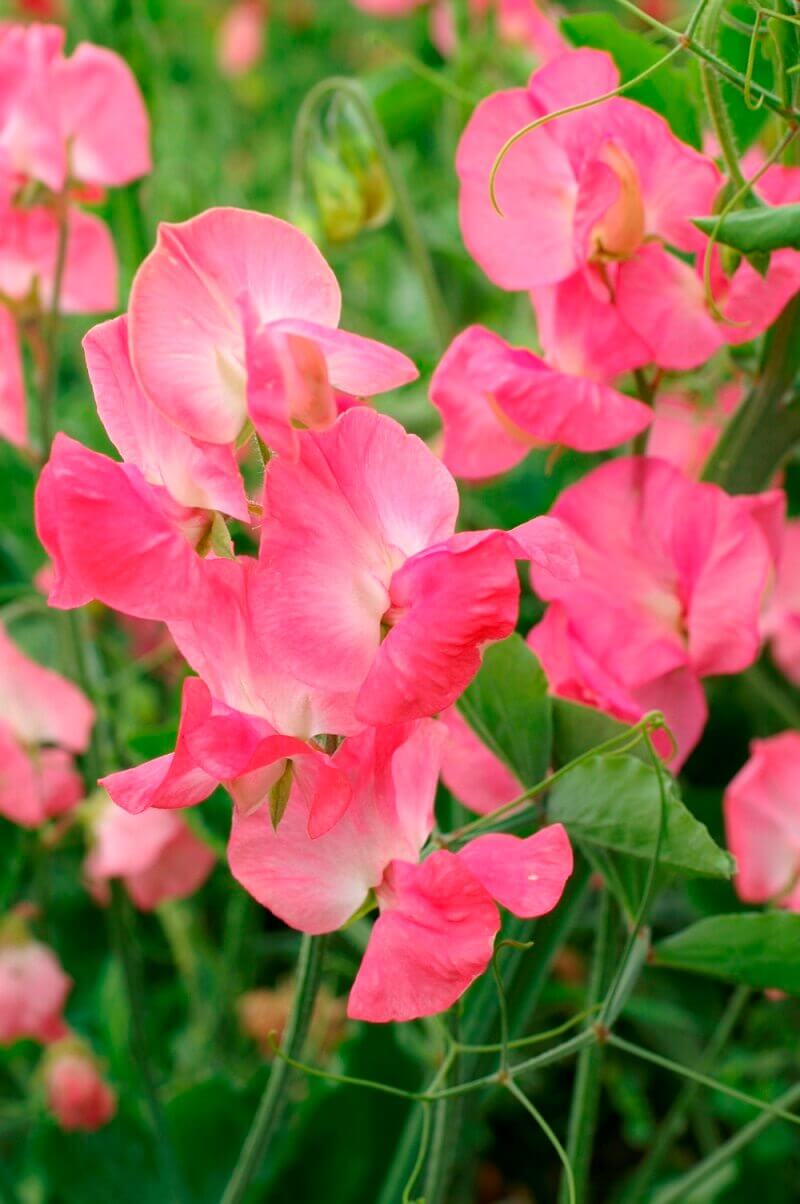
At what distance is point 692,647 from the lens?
1.65ft

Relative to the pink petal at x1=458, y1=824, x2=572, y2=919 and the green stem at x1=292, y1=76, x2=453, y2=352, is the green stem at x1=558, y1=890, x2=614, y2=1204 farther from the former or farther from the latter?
the green stem at x1=292, y1=76, x2=453, y2=352

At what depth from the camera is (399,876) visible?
1.34 ft

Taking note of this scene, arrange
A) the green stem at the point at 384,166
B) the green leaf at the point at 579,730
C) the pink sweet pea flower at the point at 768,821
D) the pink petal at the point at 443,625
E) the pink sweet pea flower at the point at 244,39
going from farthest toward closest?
1. the pink sweet pea flower at the point at 244,39
2. the green stem at the point at 384,166
3. the pink sweet pea flower at the point at 768,821
4. the green leaf at the point at 579,730
5. the pink petal at the point at 443,625

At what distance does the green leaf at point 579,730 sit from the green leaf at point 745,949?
72 millimetres

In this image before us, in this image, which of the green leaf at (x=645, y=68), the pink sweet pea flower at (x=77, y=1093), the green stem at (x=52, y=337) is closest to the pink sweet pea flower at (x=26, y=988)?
the pink sweet pea flower at (x=77, y=1093)

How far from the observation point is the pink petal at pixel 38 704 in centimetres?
68

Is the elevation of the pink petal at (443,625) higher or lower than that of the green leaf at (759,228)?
lower

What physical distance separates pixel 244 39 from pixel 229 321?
1523 mm

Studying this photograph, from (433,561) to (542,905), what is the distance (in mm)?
97

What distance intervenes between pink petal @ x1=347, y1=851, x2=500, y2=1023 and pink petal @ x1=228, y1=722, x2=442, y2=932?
3 centimetres

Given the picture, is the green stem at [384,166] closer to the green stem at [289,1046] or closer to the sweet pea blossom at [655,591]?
the sweet pea blossom at [655,591]

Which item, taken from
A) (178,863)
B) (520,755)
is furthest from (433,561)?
(178,863)

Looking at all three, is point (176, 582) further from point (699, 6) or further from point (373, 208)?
point (373, 208)

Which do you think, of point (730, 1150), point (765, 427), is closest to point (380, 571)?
point (765, 427)
